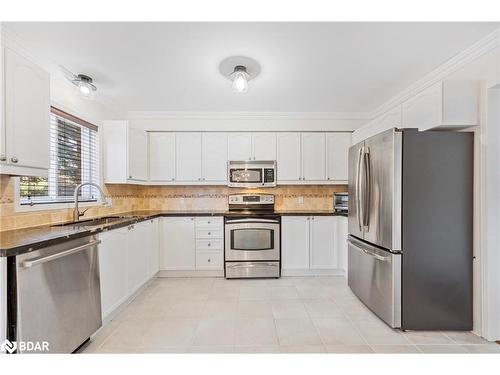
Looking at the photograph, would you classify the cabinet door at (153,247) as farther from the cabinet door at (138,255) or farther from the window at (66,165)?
the window at (66,165)

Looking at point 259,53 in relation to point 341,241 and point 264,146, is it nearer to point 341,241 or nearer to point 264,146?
point 264,146

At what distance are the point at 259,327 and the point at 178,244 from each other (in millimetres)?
1854

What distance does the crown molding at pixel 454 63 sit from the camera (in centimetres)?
203

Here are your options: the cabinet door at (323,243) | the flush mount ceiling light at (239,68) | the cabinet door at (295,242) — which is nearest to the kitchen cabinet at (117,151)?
the flush mount ceiling light at (239,68)

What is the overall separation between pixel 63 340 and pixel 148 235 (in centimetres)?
163

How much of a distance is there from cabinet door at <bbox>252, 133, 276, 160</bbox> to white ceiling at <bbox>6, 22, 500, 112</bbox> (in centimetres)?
82

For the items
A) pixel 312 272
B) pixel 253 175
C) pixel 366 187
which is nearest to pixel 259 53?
pixel 366 187

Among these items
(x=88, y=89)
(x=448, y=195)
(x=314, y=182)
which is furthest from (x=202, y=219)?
(x=448, y=195)

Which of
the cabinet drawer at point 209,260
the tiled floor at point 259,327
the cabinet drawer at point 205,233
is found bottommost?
the tiled floor at point 259,327

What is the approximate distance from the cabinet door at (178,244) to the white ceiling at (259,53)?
1.77 m

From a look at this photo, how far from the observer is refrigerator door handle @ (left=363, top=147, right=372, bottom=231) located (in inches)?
99.5

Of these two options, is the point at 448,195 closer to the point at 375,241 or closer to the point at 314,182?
the point at 375,241

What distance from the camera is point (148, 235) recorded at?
130 inches

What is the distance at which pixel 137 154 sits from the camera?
3604 millimetres
